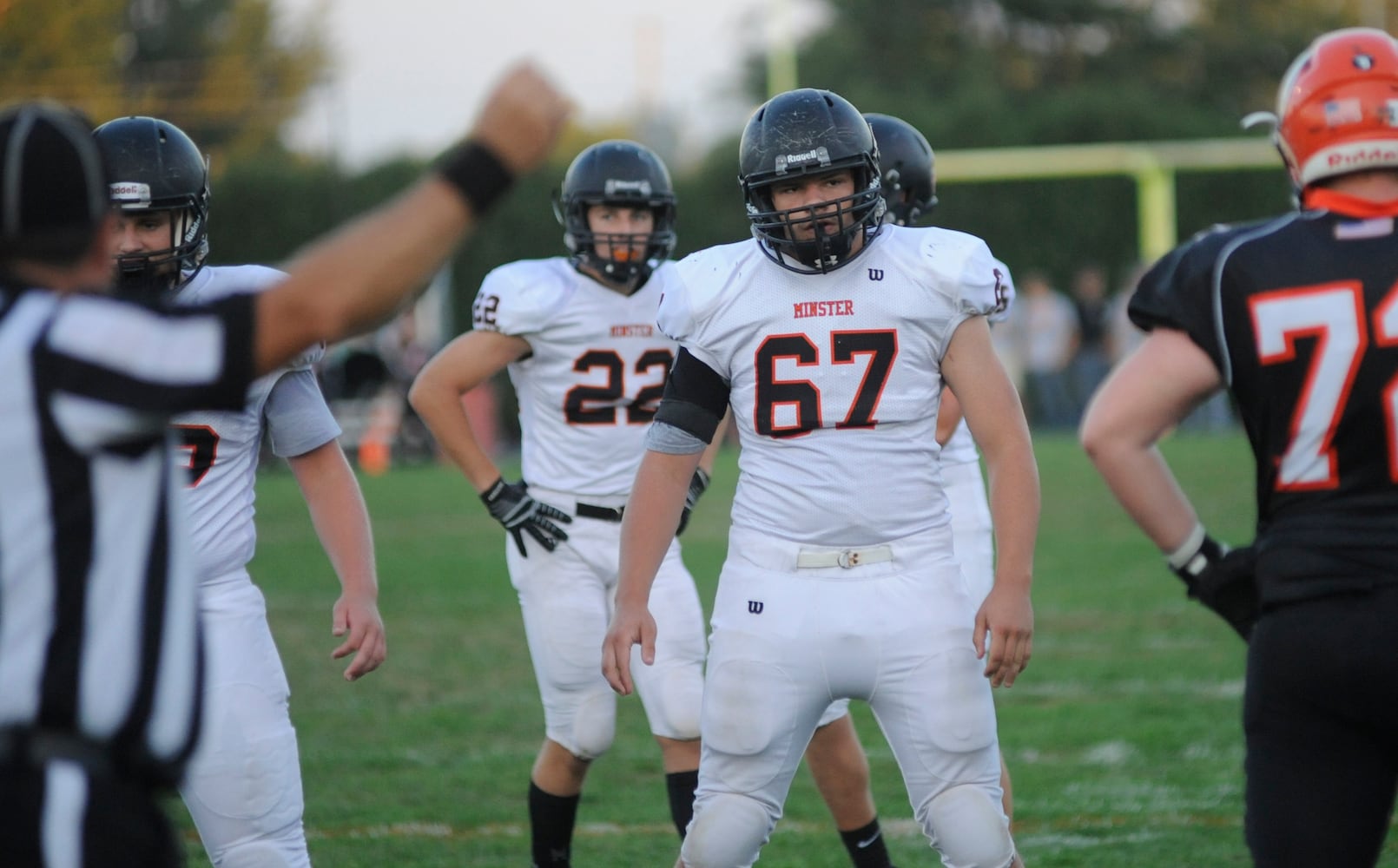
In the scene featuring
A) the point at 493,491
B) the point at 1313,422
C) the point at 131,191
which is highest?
the point at 131,191

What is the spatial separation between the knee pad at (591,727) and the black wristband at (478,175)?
8.77 ft

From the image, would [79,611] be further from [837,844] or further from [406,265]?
[837,844]

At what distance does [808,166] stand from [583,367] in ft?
5.18

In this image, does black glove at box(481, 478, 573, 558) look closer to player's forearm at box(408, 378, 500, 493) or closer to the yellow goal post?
player's forearm at box(408, 378, 500, 493)

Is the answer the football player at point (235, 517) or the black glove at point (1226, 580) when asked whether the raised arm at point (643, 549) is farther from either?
the black glove at point (1226, 580)

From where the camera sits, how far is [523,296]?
5012 millimetres

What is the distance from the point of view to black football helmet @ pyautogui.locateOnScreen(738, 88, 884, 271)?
3.60 meters

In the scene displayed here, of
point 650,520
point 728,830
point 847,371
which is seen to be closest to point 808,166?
point 847,371

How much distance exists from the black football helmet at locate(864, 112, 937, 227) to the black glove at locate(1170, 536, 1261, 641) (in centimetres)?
224

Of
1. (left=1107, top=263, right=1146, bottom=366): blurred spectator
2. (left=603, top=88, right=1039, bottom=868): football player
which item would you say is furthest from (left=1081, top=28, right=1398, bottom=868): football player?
(left=1107, top=263, right=1146, bottom=366): blurred spectator

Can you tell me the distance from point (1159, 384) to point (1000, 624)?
0.79m

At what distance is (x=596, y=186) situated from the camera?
5094 mm

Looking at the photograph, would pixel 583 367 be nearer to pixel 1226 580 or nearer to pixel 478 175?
pixel 1226 580

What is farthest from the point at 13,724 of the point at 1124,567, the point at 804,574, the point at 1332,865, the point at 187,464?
the point at 1124,567
